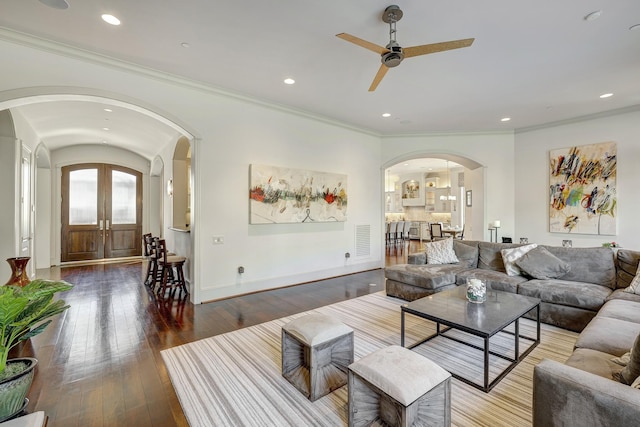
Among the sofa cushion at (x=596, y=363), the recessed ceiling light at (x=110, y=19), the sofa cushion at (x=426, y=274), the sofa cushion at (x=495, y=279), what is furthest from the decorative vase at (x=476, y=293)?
the recessed ceiling light at (x=110, y=19)

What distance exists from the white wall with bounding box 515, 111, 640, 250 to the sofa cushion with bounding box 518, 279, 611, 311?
9.99 feet

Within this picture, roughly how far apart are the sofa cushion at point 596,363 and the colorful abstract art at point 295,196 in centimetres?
425

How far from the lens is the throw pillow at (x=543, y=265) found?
3.84m

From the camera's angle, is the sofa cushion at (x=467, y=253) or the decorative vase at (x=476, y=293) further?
the sofa cushion at (x=467, y=253)

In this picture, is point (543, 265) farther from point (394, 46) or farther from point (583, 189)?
point (394, 46)

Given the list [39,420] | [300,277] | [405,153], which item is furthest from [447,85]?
[39,420]

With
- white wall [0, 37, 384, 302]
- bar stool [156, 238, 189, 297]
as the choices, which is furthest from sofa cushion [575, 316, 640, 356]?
bar stool [156, 238, 189, 297]

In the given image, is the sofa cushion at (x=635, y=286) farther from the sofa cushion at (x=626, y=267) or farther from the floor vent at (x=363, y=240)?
the floor vent at (x=363, y=240)

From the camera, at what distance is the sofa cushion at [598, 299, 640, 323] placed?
2.52 metres

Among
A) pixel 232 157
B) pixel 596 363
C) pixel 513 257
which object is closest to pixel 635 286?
pixel 513 257

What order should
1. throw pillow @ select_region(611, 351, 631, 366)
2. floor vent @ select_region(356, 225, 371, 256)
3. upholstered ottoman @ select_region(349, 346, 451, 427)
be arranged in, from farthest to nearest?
floor vent @ select_region(356, 225, 371, 256), throw pillow @ select_region(611, 351, 631, 366), upholstered ottoman @ select_region(349, 346, 451, 427)

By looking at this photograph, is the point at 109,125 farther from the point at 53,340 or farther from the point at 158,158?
the point at 53,340

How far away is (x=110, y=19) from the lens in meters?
A: 2.87

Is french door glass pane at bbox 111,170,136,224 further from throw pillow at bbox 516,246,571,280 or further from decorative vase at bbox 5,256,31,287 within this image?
throw pillow at bbox 516,246,571,280
